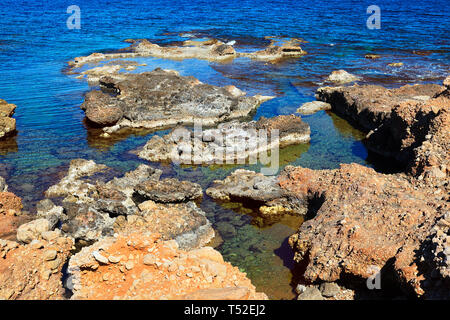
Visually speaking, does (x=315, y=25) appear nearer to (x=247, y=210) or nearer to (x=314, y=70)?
(x=314, y=70)

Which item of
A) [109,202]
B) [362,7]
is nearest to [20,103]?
[109,202]

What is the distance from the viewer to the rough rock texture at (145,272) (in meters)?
7.09

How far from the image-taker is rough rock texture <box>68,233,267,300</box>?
709 centimetres

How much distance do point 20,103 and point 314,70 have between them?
21238mm

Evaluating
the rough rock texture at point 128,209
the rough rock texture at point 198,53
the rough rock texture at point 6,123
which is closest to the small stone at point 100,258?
the rough rock texture at point 128,209

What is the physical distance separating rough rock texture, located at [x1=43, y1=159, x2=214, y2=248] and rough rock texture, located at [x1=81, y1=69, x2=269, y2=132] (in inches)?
264

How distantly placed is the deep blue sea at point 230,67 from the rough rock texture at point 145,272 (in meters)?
2.32

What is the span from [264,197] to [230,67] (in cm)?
2066

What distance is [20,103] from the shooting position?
74.8 feet

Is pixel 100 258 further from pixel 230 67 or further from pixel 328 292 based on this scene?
pixel 230 67

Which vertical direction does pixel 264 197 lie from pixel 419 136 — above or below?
below

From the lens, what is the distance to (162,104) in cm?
2089

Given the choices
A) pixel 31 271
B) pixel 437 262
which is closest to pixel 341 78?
pixel 437 262

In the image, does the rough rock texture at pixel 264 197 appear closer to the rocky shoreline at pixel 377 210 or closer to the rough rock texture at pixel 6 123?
the rocky shoreline at pixel 377 210
